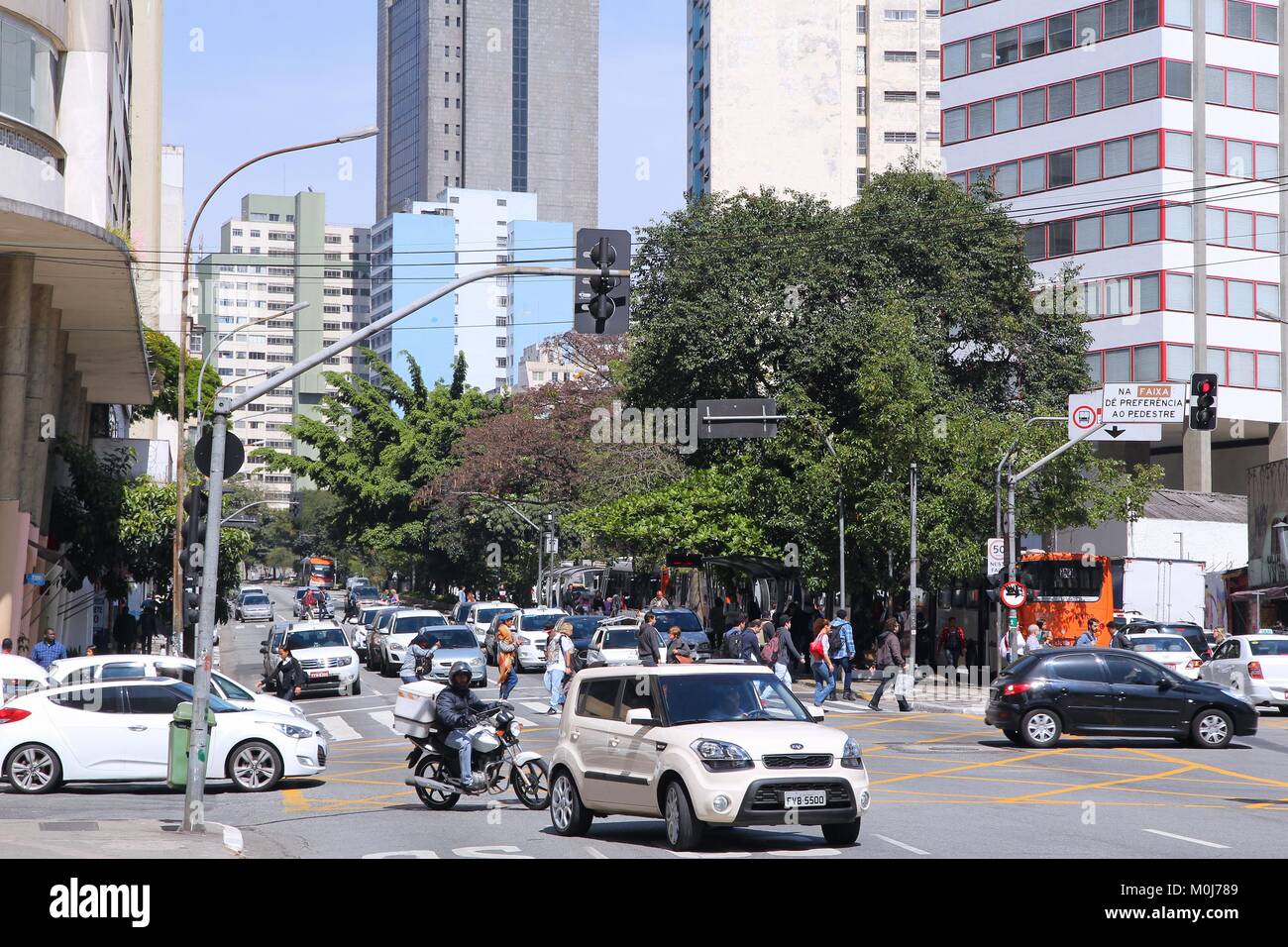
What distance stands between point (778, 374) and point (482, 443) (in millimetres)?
33724

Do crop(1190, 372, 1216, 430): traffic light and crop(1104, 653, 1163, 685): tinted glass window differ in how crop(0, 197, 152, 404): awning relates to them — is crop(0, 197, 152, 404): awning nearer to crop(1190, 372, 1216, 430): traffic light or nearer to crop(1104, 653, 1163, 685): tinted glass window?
crop(1104, 653, 1163, 685): tinted glass window

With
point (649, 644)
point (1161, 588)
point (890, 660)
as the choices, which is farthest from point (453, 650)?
point (1161, 588)

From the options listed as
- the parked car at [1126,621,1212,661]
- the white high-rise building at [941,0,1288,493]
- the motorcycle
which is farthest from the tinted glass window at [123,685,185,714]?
the white high-rise building at [941,0,1288,493]

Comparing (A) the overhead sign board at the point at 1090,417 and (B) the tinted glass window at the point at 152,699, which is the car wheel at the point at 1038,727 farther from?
(B) the tinted glass window at the point at 152,699

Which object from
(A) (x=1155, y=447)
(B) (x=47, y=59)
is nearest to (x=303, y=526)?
(A) (x=1155, y=447)

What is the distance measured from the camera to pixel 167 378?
5650cm

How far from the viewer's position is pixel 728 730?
44.2 feet

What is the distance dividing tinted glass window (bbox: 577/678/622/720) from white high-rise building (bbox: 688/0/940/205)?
9227cm

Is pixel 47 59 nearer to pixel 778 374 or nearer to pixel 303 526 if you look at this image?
pixel 778 374

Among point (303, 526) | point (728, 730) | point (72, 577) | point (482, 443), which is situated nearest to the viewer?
point (728, 730)

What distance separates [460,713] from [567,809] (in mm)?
2738

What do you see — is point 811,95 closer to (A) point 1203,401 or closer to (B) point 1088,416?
(B) point 1088,416

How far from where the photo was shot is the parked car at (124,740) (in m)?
19.3

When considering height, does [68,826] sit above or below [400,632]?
below
